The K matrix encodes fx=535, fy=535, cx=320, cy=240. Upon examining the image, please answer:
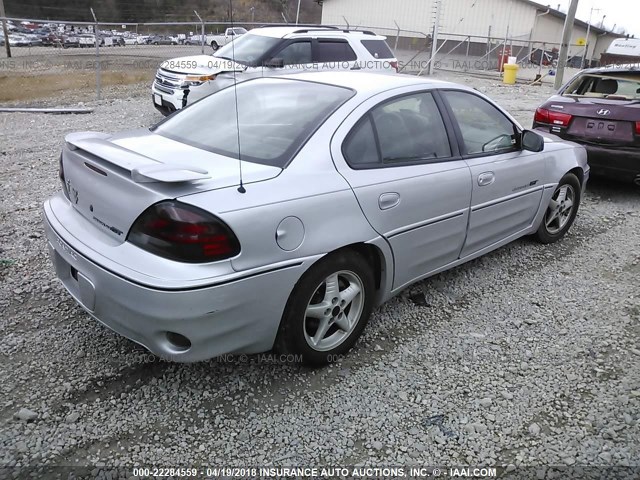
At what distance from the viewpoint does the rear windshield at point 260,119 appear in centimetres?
298

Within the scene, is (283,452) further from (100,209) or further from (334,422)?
(100,209)

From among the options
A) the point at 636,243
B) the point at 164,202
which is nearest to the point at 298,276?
the point at 164,202

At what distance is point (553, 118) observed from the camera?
661cm

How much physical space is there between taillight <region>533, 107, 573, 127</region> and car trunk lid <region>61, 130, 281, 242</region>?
501 centimetres

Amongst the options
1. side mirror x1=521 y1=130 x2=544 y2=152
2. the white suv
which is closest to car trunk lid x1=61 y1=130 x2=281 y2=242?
side mirror x1=521 y1=130 x2=544 y2=152

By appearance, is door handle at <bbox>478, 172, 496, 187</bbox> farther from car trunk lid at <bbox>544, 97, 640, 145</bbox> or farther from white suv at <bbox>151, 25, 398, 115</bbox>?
white suv at <bbox>151, 25, 398, 115</bbox>

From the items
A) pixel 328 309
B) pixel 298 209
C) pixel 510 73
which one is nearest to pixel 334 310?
pixel 328 309

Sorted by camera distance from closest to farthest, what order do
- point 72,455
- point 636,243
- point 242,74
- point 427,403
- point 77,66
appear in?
point 72,455
point 427,403
point 636,243
point 242,74
point 77,66

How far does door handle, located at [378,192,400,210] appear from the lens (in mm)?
3057

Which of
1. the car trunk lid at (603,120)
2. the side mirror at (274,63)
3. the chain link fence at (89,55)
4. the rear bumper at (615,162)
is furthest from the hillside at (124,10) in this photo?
the rear bumper at (615,162)

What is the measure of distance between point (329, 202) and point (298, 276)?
43 cm

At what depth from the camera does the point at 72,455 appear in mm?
2418

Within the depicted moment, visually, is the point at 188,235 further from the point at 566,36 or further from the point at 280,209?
the point at 566,36

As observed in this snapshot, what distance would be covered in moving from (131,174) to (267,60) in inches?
288
